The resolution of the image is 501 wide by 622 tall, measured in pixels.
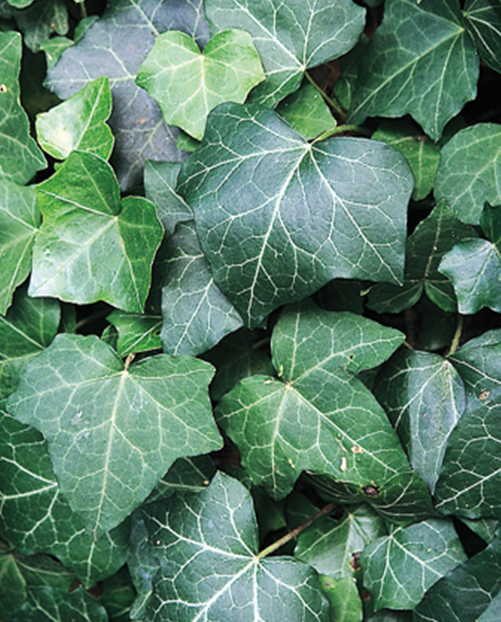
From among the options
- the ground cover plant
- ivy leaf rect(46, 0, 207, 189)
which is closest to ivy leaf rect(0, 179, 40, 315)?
the ground cover plant

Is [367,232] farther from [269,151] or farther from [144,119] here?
[144,119]

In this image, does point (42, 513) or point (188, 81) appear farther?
point (42, 513)

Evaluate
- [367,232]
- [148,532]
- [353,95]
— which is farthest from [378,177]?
[148,532]

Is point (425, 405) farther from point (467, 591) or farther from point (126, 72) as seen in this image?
point (126, 72)

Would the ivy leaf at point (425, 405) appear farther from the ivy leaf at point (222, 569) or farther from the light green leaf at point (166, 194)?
the light green leaf at point (166, 194)

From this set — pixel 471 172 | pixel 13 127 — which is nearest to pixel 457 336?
pixel 471 172

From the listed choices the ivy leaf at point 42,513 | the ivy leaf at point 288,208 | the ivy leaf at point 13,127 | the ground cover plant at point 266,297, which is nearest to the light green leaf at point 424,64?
the ground cover plant at point 266,297
